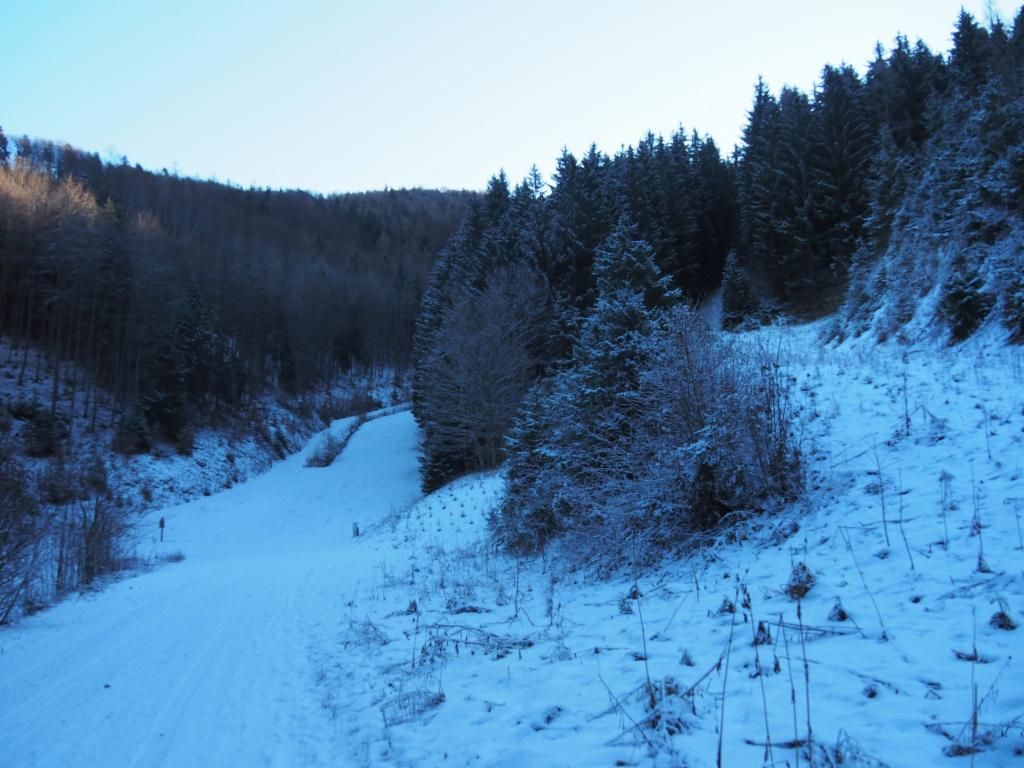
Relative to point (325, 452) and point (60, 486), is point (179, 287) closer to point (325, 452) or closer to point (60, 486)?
point (325, 452)

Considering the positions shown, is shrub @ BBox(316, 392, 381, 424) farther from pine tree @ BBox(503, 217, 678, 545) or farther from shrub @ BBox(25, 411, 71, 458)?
pine tree @ BBox(503, 217, 678, 545)

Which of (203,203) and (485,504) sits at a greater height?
(203,203)

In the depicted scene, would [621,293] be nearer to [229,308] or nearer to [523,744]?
[523,744]

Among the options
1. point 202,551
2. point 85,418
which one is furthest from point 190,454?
point 202,551

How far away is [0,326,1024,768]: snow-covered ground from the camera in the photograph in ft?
10.8

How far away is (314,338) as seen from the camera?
2635 inches

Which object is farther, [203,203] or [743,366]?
[203,203]

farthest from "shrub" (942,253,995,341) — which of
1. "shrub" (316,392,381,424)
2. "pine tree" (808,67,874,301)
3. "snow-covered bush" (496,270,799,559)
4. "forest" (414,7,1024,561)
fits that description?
"shrub" (316,392,381,424)

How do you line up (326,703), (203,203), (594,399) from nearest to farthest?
1. (326,703)
2. (594,399)
3. (203,203)

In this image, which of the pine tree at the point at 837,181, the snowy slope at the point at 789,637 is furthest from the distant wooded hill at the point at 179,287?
the pine tree at the point at 837,181

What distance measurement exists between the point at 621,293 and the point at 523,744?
10115 millimetres

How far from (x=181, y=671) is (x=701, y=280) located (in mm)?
42753

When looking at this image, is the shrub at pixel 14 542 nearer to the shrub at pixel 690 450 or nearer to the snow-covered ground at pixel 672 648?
the snow-covered ground at pixel 672 648

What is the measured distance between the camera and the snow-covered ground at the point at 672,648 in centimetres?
328
